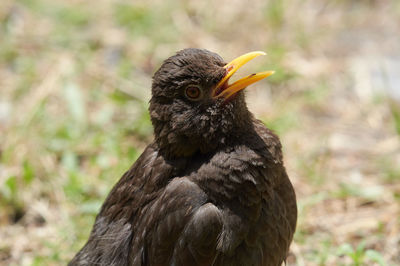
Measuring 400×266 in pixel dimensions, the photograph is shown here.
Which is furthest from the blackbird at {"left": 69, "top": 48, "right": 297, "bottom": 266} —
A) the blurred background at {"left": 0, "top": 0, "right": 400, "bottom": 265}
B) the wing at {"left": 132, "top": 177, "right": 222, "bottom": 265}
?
the blurred background at {"left": 0, "top": 0, "right": 400, "bottom": 265}

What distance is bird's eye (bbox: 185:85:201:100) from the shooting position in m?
3.62

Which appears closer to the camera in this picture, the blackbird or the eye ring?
the blackbird

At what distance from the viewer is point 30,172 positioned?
17.4 feet

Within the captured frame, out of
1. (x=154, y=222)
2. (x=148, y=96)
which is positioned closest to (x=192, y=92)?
(x=154, y=222)

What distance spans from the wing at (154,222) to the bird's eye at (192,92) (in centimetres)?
39

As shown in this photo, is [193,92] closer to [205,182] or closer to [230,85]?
[230,85]

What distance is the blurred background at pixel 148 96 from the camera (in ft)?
16.4

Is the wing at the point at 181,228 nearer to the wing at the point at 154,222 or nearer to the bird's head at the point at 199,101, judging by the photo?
the wing at the point at 154,222

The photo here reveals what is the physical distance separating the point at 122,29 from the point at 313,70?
2.44m

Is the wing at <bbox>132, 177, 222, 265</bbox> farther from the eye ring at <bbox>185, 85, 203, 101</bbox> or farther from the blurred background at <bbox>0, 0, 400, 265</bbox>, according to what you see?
the blurred background at <bbox>0, 0, 400, 265</bbox>

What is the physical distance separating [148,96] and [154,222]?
9.65 ft

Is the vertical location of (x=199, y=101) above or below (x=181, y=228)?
above

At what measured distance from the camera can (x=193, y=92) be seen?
143 inches

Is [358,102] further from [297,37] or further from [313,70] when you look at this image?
[297,37]
